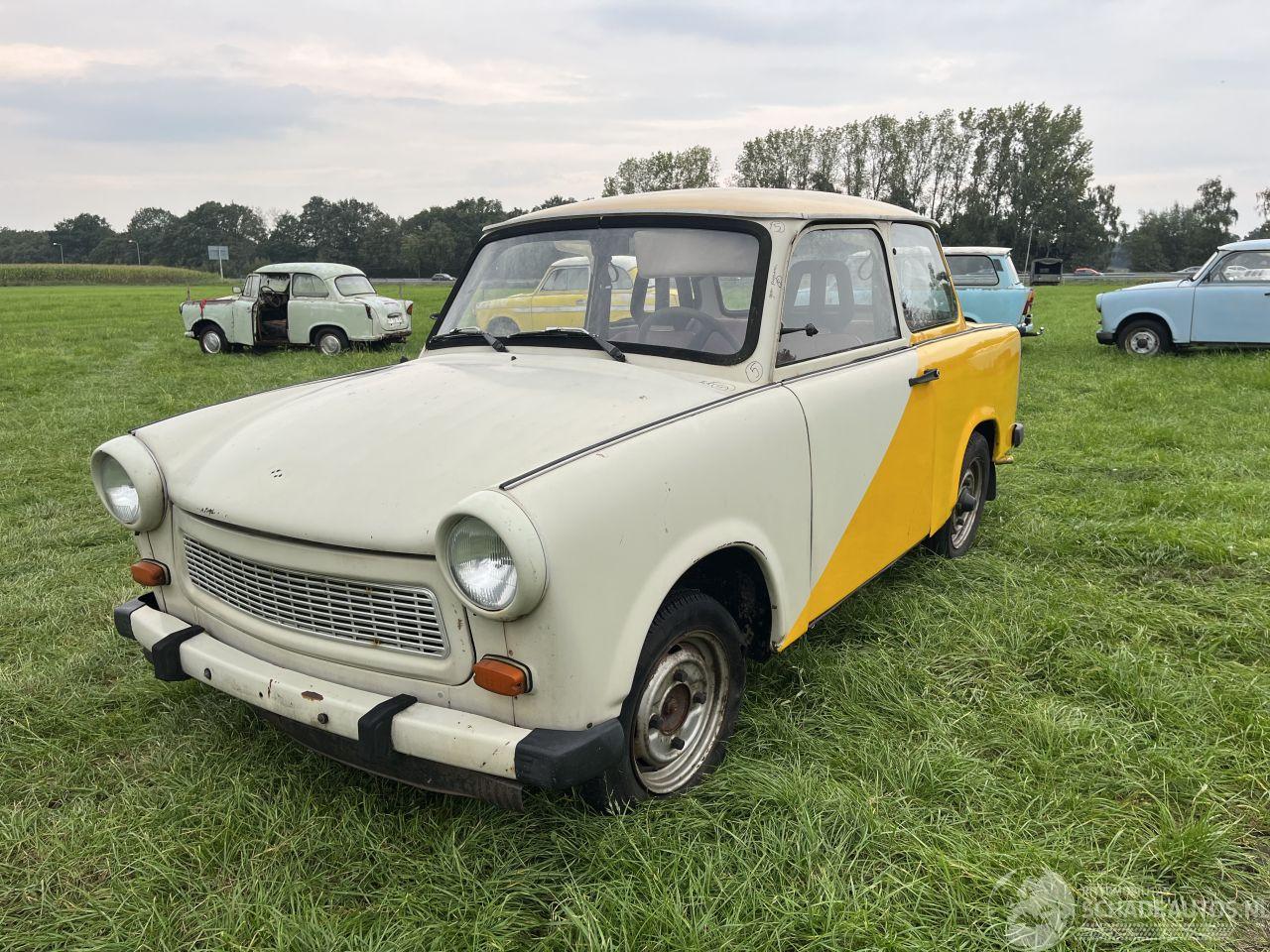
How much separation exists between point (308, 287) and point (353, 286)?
77 centimetres

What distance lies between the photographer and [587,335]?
305 centimetres

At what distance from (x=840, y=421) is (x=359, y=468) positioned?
1.61 meters

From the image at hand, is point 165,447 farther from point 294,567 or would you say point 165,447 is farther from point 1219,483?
point 1219,483

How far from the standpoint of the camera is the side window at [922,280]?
150 inches

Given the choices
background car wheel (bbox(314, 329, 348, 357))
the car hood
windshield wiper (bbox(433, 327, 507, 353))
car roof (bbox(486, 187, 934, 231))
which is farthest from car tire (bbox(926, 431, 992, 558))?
background car wheel (bbox(314, 329, 348, 357))

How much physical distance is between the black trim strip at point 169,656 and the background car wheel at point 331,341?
13.1 m

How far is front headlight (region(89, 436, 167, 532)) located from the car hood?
45 millimetres

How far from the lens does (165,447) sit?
2.73 m

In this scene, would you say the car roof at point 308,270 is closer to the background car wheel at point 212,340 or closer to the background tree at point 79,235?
the background car wheel at point 212,340

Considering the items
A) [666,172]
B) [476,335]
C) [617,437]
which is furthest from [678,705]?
[666,172]

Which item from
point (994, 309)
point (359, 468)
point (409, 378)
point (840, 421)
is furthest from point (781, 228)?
point (994, 309)

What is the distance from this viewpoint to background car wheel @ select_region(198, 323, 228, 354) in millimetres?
15094

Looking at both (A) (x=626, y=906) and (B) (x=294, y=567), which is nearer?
(A) (x=626, y=906)

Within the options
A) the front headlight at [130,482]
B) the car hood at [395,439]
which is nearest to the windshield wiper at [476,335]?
the car hood at [395,439]
